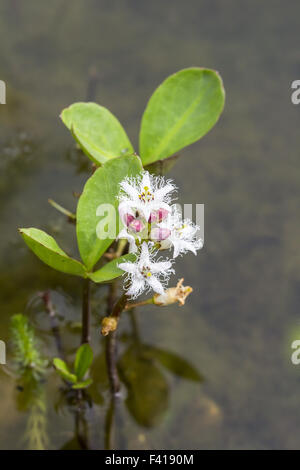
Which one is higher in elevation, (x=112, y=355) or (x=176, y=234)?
(x=176, y=234)

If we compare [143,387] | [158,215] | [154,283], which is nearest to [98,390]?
[143,387]

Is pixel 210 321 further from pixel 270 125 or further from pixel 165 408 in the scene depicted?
pixel 270 125

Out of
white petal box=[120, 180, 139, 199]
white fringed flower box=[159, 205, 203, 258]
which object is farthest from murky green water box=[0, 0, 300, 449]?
white petal box=[120, 180, 139, 199]

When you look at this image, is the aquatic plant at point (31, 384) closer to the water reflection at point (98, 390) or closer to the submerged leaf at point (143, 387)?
the water reflection at point (98, 390)

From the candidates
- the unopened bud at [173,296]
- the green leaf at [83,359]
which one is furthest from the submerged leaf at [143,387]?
the unopened bud at [173,296]

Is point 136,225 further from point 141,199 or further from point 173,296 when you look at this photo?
point 173,296
